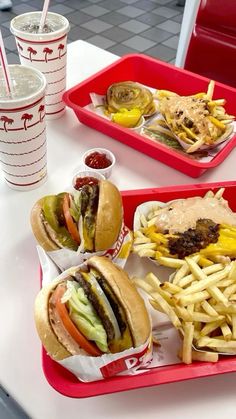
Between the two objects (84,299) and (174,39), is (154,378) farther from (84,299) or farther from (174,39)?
(174,39)

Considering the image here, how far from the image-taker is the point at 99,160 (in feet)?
4.10

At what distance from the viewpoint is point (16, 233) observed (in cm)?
111

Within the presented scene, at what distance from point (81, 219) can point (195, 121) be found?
0.56 metres

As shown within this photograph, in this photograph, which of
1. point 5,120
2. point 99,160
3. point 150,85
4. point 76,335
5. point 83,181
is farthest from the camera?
point 150,85

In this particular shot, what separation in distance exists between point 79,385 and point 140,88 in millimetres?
999

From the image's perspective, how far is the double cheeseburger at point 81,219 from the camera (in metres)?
0.93

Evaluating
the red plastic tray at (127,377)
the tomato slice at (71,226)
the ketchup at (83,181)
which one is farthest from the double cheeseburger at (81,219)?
the red plastic tray at (127,377)

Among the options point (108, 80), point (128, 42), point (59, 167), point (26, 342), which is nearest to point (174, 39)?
point (128, 42)

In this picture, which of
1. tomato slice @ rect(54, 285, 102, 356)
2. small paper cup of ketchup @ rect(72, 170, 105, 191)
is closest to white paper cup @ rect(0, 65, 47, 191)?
small paper cup of ketchup @ rect(72, 170, 105, 191)

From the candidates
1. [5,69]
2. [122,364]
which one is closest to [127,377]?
[122,364]

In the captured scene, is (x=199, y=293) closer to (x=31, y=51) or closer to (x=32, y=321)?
(x=32, y=321)

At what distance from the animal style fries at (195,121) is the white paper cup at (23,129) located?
1.35 feet

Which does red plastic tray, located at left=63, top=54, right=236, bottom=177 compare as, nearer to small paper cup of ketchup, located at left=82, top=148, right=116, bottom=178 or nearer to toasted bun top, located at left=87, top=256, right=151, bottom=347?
small paper cup of ketchup, located at left=82, top=148, right=116, bottom=178

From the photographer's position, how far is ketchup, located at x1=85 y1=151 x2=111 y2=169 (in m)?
1.24
